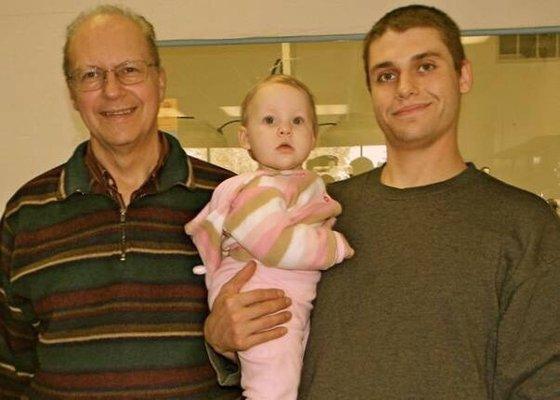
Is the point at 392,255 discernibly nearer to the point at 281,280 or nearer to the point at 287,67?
the point at 281,280

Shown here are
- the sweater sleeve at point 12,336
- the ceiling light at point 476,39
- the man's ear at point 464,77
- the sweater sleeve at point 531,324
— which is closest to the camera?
the sweater sleeve at point 531,324

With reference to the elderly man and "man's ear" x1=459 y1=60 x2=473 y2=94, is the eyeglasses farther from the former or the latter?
"man's ear" x1=459 y1=60 x2=473 y2=94

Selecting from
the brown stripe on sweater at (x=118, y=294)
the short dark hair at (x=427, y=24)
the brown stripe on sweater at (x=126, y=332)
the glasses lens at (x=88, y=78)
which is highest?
the short dark hair at (x=427, y=24)

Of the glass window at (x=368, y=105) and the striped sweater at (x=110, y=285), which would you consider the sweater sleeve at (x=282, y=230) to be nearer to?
the striped sweater at (x=110, y=285)

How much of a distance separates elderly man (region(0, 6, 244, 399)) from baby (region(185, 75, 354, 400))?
0.11 metres

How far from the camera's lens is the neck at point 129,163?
5.67ft

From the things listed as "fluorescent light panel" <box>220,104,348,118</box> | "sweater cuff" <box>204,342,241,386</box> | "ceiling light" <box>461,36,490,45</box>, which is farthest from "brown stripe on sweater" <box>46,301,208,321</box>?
"ceiling light" <box>461,36,490,45</box>

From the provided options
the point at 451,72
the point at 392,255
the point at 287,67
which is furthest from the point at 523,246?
the point at 287,67

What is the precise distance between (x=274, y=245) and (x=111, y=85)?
23.9 inches

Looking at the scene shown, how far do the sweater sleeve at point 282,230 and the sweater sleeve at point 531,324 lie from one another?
1.30 ft

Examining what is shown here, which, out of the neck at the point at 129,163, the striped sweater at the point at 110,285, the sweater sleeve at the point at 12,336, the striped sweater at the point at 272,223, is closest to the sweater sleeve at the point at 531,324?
the striped sweater at the point at 272,223

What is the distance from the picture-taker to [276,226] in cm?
152

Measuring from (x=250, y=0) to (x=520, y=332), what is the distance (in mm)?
1988

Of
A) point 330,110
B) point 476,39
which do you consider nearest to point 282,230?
point 330,110
